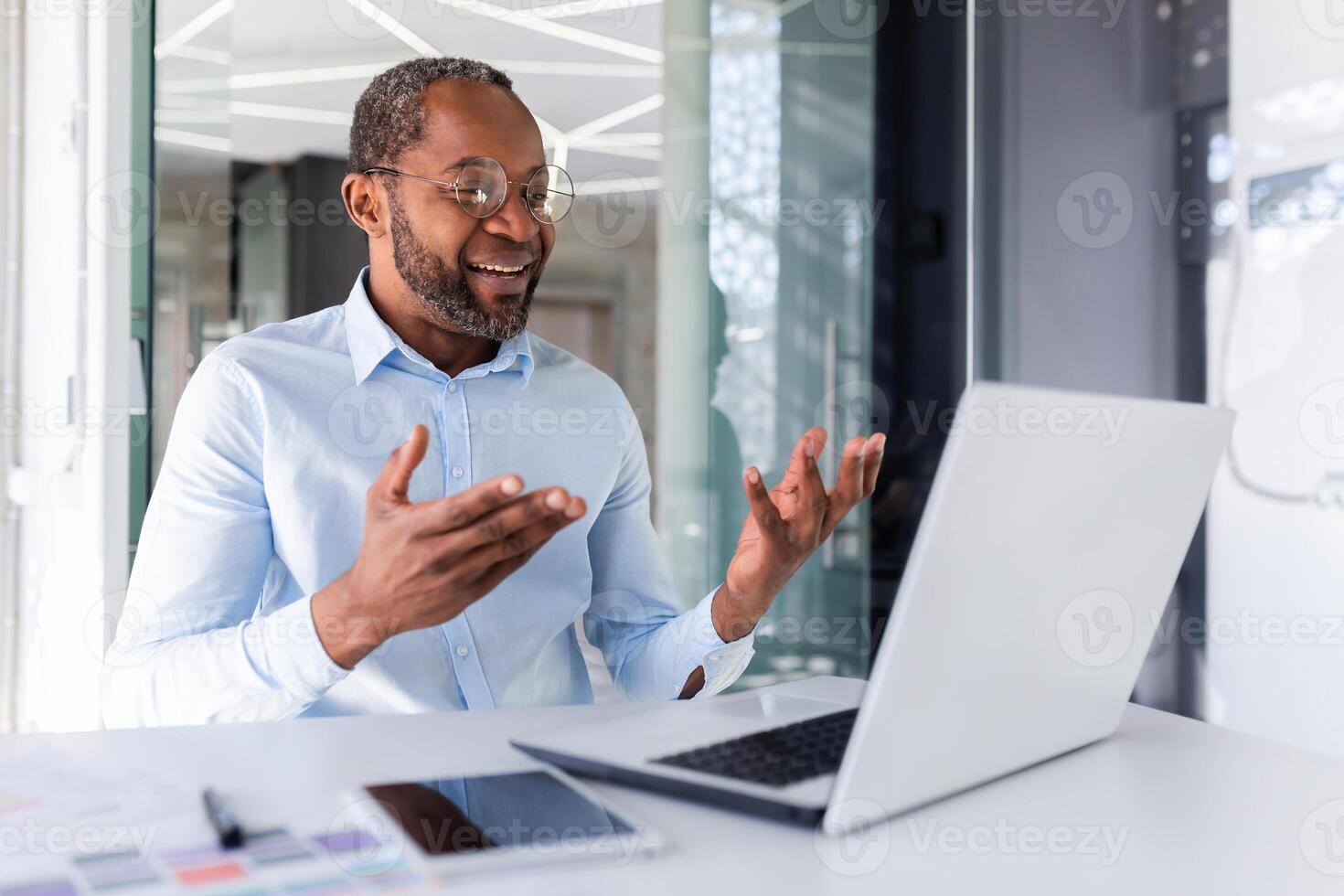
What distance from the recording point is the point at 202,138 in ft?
7.97

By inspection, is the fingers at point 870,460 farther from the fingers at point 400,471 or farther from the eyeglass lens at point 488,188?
the eyeglass lens at point 488,188

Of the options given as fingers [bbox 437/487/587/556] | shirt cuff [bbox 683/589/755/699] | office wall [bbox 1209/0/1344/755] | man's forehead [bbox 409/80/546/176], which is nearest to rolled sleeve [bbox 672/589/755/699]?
shirt cuff [bbox 683/589/755/699]

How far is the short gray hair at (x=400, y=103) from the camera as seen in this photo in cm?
157

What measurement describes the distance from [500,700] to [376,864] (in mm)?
824

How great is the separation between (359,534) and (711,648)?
0.44m

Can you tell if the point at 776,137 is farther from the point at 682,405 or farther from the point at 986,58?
the point at 682,405

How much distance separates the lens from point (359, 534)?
138cm

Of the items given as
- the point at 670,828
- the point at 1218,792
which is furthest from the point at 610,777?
the point at 1218,792

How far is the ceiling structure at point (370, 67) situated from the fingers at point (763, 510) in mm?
1500

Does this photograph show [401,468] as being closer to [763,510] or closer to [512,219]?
[763,510]

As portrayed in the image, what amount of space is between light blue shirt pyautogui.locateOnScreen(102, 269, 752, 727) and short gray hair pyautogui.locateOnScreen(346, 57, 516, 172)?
0.62 ft

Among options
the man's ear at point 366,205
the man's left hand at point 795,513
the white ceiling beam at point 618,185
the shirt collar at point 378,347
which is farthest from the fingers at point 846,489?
the white ceiling beam at point 618,185

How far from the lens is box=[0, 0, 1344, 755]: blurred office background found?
7.54 ft

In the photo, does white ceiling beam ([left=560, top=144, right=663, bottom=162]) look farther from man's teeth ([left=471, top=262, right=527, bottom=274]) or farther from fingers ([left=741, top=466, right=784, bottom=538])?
fingers ([left=741, top=466, right=784, bottom=538])
